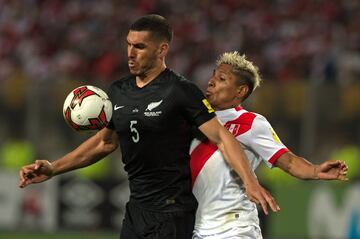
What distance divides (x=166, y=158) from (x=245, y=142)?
1.67ft

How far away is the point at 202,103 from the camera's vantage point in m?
5.54

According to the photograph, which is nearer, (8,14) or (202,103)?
(202,103)

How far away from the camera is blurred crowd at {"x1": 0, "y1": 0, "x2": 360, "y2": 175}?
39.8 ft

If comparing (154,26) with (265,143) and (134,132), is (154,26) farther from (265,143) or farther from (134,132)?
(265,143)

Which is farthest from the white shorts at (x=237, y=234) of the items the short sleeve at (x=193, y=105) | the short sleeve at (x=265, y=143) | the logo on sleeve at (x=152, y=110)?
the logo on sleeve at (x=152, y=110)

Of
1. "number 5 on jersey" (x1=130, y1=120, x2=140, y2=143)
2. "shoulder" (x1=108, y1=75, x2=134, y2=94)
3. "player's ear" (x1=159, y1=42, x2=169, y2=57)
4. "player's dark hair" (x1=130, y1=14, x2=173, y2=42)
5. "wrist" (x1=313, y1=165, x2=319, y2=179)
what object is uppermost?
"player's dark hair" (x1=130, y1=14, x2=173, y2=42)

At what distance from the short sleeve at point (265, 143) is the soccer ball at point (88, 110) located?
875mm

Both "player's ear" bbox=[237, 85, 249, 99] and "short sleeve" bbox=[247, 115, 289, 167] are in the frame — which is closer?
"short sleeve" bbox=[247, 115, 289, 167]

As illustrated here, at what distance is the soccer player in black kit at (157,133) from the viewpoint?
554 centimetres

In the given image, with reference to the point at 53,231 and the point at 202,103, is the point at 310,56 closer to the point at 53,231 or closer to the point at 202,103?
the point at 53,231

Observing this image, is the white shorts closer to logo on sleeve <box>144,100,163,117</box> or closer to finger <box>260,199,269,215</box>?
finger <box>260,199,269,215</box>

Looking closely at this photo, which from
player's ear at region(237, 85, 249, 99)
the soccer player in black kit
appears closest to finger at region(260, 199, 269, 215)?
the soccer player in black kit

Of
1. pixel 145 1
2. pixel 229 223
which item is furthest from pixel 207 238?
pixel 145 1

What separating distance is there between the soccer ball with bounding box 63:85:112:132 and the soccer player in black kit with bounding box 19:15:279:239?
88 millimetres
